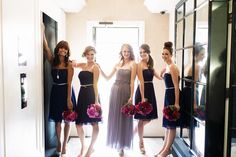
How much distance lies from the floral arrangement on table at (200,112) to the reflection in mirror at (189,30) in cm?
85

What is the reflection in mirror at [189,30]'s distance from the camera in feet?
10.3

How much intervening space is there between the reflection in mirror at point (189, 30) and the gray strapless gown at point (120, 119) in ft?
3.01

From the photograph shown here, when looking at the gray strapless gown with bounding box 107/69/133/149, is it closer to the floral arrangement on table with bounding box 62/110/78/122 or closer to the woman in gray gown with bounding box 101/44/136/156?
the woman in gray gown with bounding box 101/44/136/156

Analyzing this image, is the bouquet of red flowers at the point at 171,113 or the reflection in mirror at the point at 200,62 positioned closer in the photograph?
the reflection in mirror at the point at 200,62

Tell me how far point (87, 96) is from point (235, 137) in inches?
76.0

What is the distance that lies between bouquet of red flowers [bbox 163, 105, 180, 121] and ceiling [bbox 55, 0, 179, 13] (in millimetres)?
1564

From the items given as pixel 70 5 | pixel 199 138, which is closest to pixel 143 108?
pixel 199 138

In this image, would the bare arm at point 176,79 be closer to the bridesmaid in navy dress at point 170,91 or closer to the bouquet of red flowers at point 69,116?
the bridesmaid in navy dress at point 170,91

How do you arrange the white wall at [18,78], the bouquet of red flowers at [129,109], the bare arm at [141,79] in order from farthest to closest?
the bare arm at [141,79], the bouquet of red flowers at [129,109], the white wall at [18,78]

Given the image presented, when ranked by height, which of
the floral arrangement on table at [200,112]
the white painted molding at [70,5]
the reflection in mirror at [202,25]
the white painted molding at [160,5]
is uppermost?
the white painted molding at [160,5]

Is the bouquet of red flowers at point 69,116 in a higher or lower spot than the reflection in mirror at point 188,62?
lower

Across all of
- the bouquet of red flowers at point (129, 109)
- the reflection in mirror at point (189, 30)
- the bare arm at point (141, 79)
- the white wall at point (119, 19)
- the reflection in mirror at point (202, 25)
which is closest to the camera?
the reflection in mirror at point (202, 25)

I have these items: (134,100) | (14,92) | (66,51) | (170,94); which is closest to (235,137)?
(170,94)

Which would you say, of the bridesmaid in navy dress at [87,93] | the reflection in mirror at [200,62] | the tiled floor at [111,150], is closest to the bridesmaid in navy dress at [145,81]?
the tiled floor at [111,150]
